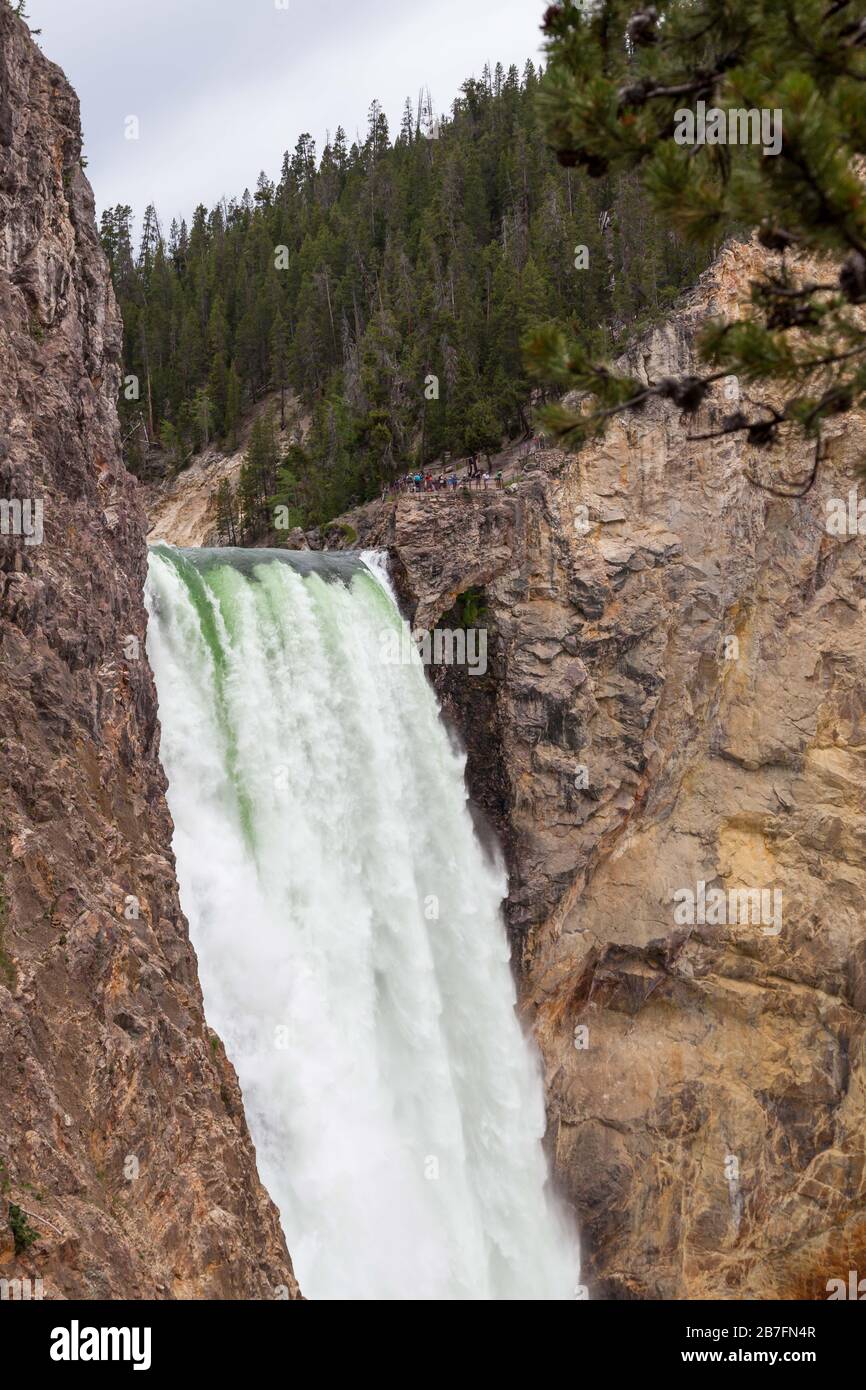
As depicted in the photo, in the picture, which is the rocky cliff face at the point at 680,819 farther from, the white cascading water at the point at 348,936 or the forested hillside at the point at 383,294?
the forested hillside at the point at 383,294

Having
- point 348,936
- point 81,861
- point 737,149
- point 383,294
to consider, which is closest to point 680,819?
point 348,936

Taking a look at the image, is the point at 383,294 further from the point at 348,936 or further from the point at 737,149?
the point at 737,149

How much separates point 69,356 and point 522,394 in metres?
24.6

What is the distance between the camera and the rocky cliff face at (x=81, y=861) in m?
13.2

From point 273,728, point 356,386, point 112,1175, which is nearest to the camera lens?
point 112,1175

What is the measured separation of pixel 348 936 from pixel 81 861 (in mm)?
8833

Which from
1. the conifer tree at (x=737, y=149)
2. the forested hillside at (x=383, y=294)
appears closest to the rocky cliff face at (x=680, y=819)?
the forested hillside at (x=383, y=294)

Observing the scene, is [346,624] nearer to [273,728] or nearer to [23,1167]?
[273,728]

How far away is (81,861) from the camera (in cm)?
1589

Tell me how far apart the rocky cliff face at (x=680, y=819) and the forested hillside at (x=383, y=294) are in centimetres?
989

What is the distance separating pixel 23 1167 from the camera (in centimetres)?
1225

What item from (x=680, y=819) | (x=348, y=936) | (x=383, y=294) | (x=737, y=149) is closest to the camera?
(x=737, y=149)
